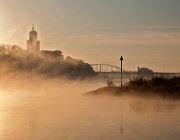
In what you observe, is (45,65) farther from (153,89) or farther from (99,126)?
(99,126)

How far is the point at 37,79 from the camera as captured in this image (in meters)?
150

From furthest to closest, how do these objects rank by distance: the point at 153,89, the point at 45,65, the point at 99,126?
the point at 45,65 < the point at 153,89 < the point at 99,126

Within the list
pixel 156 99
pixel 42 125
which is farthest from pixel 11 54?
pixel 42 125

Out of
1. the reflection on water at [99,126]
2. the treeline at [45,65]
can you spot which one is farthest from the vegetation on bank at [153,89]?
the treeline at [45,65]

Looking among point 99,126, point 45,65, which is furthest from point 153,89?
point 45,65

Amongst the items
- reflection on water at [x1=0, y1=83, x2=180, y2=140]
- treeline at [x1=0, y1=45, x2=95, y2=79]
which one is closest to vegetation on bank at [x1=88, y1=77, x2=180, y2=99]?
reflection on water at [x1=0, y1=83, x2=180, y2=140]

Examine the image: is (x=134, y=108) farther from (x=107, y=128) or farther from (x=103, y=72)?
(x=103, y=72)

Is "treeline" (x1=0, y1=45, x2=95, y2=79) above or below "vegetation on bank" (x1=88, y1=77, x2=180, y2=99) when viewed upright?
above

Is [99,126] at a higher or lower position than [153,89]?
lower

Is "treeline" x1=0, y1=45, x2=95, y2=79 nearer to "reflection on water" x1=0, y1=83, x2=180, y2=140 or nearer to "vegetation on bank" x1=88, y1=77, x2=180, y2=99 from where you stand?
"vegetation on bank" x1=88, y1=77, x2=180, y2=99

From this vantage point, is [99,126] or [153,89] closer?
[99,126]

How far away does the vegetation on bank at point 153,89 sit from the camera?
5546 centimetres

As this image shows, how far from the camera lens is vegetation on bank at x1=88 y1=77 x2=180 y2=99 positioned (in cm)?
5546

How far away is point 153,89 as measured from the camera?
57.7m
